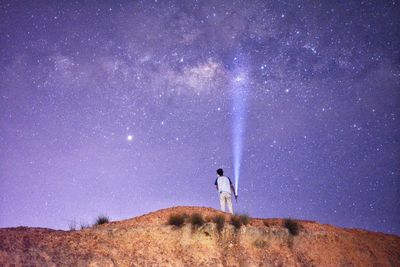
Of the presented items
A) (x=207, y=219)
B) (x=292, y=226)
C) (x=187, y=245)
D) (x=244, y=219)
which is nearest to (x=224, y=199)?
(x=244, y=219)

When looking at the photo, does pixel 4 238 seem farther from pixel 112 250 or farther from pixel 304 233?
pixel 304 233

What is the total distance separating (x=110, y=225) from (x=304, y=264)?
7.73 meters

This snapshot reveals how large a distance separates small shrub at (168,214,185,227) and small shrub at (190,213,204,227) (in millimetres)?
359

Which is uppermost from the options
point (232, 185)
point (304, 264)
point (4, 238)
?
point (232, 185)

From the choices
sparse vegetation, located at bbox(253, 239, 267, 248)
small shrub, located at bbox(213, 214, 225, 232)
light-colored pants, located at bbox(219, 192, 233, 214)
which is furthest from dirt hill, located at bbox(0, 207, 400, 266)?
light-colored pants, located at bbox(219, 192, 233, 214)

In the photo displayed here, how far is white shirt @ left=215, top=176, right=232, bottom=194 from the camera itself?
1645cm

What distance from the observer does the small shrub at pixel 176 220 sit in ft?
47.0

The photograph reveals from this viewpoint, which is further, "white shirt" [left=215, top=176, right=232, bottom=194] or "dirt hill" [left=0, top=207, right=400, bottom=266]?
"white shirt" [left=215, top=176, right=232, bottom=194]

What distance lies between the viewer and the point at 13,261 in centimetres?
1127

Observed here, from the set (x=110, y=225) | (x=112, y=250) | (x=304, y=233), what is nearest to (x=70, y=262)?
(x=112, y=250)

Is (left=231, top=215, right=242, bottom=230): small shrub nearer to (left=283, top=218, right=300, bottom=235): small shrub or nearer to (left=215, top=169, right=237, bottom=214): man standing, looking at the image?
Result: (left=215, top=169, right=237, bottom=214): man standing

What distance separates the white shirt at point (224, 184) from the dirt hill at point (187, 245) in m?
1.33

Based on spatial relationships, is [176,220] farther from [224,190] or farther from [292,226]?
[292,226]

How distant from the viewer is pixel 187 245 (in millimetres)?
13797
